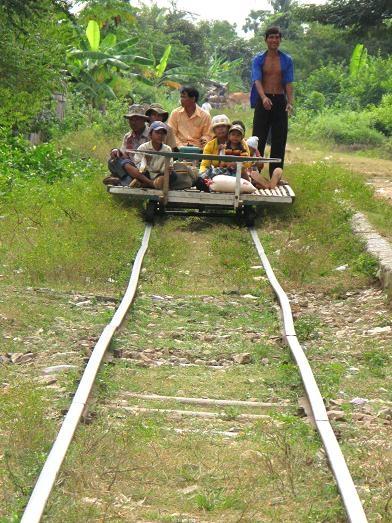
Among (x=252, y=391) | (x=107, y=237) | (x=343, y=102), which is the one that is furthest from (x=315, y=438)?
(x=343, y=102)

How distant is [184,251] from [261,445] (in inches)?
258

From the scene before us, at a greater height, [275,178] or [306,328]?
[306,328]

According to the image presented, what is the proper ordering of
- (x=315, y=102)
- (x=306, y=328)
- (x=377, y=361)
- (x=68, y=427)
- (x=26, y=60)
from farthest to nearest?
(x=315, y=102) < (x=26, y=60) < (x=306, y=328) < (x=377, y=361) < (x=68, y=427)

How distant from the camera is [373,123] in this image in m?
29.8

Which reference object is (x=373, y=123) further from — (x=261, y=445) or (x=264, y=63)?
(x=261, y=445)

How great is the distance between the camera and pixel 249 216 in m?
13.5

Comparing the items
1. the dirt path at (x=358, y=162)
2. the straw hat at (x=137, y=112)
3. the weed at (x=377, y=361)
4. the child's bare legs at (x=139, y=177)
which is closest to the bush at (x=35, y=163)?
the straw hat at (x=137, y=112)

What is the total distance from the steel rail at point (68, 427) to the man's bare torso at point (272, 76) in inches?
289

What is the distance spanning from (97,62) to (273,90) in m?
15.1

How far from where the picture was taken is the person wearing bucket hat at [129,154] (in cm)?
1365

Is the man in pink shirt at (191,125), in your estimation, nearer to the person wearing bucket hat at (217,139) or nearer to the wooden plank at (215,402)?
the person wearing bucket hat at (217,139)

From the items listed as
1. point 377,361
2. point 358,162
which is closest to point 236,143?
point 377,361

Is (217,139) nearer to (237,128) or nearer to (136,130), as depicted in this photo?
(237,128)

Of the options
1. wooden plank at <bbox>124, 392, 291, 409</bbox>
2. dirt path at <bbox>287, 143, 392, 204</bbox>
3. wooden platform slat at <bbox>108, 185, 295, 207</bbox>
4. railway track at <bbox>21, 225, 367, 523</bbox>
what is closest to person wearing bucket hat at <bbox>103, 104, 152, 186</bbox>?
wooden platform slat at <bbox>108, 185, 295, 207</bbox>
